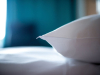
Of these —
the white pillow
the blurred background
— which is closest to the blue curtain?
the blurred background

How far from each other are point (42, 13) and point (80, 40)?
1520mm

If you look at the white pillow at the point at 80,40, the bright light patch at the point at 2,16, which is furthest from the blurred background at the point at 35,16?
the white pillow at the point at 80,40

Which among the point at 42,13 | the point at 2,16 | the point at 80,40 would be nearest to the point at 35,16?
the point at 42,13

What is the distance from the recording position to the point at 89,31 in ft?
1.06

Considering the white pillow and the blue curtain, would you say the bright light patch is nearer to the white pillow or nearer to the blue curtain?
the blue curtain

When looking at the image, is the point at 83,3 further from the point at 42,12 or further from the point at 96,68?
the point at 96,68

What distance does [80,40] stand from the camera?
321 mm

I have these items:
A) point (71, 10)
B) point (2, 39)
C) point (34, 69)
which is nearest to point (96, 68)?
point (34, 69)

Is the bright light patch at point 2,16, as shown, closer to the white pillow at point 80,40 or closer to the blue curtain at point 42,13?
the blue curtain at point 42,13

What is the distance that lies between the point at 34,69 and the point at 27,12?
1555 millimetres

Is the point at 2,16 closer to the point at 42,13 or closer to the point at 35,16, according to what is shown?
the point at 35,16

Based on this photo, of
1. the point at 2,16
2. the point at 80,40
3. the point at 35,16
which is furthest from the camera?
the point at 35,16

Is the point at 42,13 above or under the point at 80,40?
above

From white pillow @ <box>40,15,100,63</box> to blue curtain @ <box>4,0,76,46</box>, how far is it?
53.7 inches
